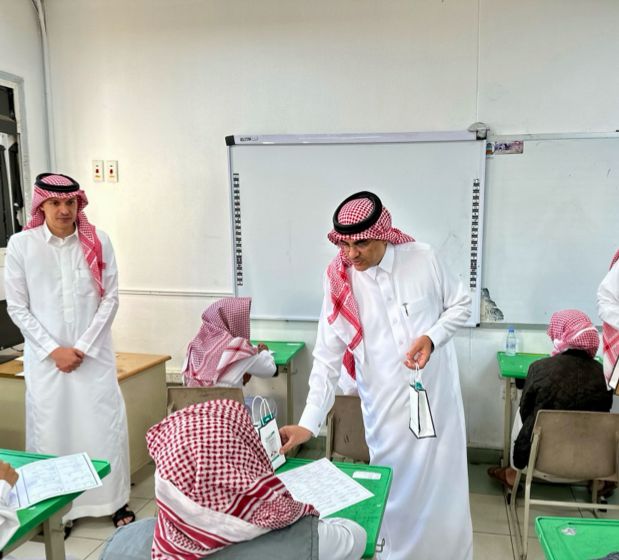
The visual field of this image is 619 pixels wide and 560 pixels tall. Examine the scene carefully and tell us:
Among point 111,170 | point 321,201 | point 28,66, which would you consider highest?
point 28,66

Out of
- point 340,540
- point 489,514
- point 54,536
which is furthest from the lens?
point 489,514

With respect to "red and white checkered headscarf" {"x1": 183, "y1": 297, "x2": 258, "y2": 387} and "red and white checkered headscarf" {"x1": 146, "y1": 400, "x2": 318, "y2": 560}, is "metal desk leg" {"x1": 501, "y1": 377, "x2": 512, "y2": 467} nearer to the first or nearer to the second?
"red and white checkered headscarf" {"x1": 183, "y1": 297, "x2": 258, "y2": 387}

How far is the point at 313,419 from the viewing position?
5.91ft

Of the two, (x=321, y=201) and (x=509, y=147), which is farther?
(x=321, y=201)

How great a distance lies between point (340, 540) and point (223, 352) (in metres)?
1.69

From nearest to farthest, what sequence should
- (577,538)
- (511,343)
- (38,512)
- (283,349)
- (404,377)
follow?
(577,538) → (38,512) → (404,377) → (511,343) → (283,349)

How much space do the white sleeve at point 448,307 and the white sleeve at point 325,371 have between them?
14.6 inches

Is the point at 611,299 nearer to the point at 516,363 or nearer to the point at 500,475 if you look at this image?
the point at 516,363

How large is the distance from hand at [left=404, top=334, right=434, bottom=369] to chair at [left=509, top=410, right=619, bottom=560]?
2.59 ft

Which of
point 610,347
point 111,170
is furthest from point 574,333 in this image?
point 111,170

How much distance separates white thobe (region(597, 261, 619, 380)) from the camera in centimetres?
246

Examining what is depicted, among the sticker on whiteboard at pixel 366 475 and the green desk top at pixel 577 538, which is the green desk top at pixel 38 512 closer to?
the sticker on whiteboard at pixel 366 475

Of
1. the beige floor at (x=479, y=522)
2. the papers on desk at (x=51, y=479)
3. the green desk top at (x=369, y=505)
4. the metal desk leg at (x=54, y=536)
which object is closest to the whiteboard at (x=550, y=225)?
the beige floor at (x=479, y=522)

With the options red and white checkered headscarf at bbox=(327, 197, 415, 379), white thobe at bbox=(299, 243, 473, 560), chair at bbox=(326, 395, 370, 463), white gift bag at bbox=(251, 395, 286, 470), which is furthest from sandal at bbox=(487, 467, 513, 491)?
white gift bag at bbox=(251, 395, 286, 470)
